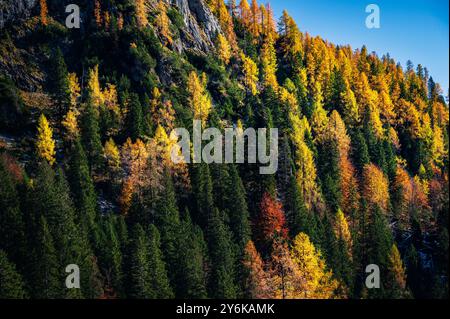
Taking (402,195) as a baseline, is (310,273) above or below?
below

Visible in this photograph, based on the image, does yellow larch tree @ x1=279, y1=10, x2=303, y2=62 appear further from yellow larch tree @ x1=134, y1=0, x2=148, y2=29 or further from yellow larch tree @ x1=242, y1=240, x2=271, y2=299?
yellow larch tree @ x1=242, y1=240, x2=271, y2=299

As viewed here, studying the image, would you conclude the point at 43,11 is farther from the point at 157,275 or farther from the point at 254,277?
the point at 254,277

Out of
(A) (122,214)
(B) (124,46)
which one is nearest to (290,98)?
(B) (124,46)

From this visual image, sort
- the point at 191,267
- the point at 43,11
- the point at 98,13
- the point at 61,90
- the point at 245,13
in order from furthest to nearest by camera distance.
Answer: the point at 245,13 < the point at 43,11 < the point at 98,13 < the point at 61,90 < the point at 191,267

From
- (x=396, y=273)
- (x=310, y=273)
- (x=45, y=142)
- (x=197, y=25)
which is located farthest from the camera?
(x=197, y=25)

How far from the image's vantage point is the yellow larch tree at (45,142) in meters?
72.2

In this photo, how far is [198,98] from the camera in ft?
312

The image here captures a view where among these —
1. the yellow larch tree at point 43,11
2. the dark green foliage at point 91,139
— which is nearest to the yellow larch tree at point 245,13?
the yellow larch tree at point 43,11

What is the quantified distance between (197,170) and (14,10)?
5073cm

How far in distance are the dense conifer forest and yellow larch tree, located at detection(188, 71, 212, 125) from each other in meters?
0.27

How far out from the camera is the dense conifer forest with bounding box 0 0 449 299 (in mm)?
59188

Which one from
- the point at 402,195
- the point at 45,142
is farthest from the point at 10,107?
the point at 402,195

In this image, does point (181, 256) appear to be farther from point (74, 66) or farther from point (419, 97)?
point (419, 97)

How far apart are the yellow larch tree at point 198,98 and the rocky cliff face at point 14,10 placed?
110ft
